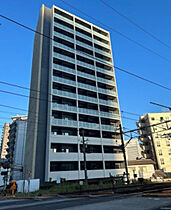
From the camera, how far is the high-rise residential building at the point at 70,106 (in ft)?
105

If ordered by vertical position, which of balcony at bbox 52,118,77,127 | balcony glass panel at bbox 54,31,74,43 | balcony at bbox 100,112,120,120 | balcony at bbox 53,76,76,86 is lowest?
balcony at bbox 52,118,77,127

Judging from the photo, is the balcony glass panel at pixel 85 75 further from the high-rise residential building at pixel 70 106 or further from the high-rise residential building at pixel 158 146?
the high-rise residential building at pixel 158 146

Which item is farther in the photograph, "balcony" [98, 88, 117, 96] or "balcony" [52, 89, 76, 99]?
"balcony" [98, 88, 117, 96]

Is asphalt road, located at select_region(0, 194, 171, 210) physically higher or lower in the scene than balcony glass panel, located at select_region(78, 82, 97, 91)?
lower

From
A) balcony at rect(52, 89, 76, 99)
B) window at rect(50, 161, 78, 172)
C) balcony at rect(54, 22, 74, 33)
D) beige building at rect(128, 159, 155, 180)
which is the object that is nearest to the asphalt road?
window at rect(50, 161, 78, 172)

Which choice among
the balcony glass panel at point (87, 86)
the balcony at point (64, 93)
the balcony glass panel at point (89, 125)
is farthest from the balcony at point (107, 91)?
the balcony glass panel at point (89, 125)

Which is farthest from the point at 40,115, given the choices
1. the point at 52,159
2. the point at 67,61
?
the point at 67,61

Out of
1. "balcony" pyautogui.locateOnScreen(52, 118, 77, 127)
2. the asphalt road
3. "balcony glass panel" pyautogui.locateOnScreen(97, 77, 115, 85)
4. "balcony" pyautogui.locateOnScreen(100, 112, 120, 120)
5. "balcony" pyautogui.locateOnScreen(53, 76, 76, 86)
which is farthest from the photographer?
"balcony glass panel" pyautogui.locateOnScreen(97, 77, 115, 85)

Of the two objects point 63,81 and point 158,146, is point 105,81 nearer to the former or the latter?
point 63,81

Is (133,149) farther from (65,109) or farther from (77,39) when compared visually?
(77,39)

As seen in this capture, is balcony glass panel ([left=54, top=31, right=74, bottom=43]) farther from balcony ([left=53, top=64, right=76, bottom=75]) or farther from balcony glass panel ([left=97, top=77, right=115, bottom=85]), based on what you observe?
balcony glass panel ([left=97, top=77, right=115, bottom=85])

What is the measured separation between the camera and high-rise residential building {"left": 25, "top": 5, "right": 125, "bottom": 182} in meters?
31.9

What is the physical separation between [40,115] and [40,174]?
11220 millimetres

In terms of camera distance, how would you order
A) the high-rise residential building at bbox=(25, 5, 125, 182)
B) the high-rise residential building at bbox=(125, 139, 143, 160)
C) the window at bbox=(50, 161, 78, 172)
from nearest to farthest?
the window at bbox=(50, 161, 78, 172) < the high-rise residential building at bbox=(25, 5, 125, 182) < the high-rise residential building at bbox=(125, 139, 143, 160)
